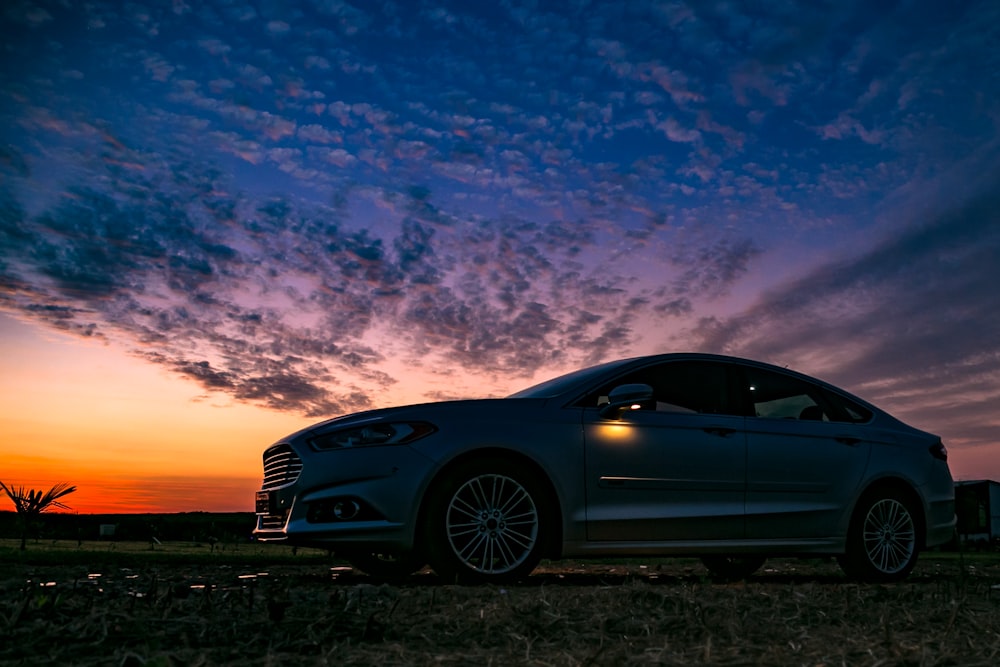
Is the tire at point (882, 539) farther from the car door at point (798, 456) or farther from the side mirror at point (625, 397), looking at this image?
the side mirror at point (625, 397)

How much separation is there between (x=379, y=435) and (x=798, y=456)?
3.52m

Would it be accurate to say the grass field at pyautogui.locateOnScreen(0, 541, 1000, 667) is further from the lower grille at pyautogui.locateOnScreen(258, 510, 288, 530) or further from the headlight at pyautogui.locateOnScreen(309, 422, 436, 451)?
the headlight at pyautogui.locateOnScreen(309, 422, 436, 451)

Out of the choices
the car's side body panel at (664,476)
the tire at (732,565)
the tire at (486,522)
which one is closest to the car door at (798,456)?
the car's side body panel at (664,476)

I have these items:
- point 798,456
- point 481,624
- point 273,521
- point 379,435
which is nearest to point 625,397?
point 379,435

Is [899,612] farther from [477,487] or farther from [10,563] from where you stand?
[10,563]

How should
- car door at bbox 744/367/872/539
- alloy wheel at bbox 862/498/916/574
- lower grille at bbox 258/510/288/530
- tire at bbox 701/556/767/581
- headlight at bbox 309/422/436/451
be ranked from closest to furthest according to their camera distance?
headlight at bbox 309/422/436/451, lower grille at bbox 258/510/288/530, car door at bbox 744/367/872/539, alloy wheel at bbox 862/498/916/574, tire at bbox 701/556/767/581

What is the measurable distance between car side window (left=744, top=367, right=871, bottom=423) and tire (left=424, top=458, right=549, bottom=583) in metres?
2.35

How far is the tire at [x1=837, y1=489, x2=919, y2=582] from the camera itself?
7660 millimetres

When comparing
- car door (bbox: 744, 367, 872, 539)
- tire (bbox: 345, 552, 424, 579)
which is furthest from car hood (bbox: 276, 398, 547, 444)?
car door (bbox: 744, 367, 872, 539)

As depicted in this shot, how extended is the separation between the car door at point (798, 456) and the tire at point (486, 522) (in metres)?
1.96

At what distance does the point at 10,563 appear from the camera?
279 inches

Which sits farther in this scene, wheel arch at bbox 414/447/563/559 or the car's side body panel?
the car's side body panel

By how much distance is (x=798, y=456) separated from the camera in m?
7.44

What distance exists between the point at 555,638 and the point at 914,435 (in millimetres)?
5808
